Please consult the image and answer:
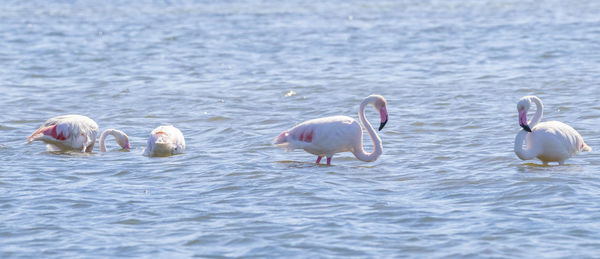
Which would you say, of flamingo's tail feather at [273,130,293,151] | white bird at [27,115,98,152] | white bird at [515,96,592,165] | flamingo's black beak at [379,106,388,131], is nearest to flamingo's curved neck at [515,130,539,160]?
white bird at [515,96,592,165]

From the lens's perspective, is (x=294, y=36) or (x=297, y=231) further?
(x=294, y=36)

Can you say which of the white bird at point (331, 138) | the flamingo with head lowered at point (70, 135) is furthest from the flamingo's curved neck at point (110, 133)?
the white bird at point (331, 138)

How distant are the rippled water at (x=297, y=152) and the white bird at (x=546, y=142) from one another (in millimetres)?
178

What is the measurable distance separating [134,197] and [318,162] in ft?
8.24

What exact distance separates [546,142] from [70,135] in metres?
5.32

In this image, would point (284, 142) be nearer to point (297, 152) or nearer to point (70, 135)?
point (297, 152)

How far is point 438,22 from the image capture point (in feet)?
87.7

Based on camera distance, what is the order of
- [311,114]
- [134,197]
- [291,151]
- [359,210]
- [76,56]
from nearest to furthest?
[359,210] < [134,197] < [291,151] < [311,114] < [76,56]

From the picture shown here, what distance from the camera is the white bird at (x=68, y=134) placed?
10.7 m

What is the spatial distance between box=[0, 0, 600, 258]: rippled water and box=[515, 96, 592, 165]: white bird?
0.18m

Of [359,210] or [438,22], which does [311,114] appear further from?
[438,22]

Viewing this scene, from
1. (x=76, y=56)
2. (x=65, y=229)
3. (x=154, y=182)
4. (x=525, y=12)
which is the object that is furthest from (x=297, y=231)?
(x=525, y=12)

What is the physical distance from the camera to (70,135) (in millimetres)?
10734

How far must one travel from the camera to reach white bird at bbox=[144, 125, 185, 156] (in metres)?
10.3
